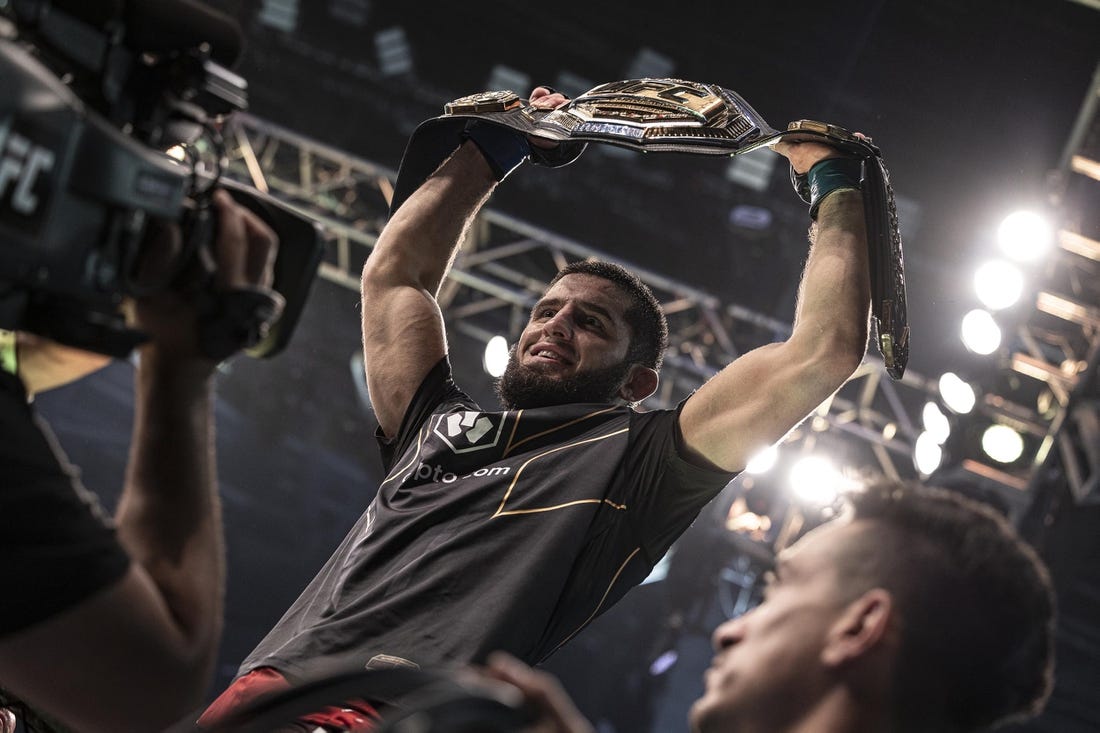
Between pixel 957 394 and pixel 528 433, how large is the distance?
4826mm

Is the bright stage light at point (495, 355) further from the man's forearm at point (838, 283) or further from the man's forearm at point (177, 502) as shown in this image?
the man's forearm at point (177, 502)

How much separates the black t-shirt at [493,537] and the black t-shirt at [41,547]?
754mm

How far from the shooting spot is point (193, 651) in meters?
1.27

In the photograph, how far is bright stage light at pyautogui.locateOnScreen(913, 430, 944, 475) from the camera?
21.4ft

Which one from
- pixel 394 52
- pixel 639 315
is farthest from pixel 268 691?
pixel 394 52

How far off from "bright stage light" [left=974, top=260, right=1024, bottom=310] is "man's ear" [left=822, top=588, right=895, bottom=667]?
217 inches

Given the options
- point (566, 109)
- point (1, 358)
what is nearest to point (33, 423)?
point (1, 358)

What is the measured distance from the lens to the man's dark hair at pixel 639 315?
2951mm

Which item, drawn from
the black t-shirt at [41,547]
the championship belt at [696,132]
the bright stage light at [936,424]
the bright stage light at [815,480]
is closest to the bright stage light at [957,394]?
the bright stage light at [936,424]

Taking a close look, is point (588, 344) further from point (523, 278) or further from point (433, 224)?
point (523, 278)

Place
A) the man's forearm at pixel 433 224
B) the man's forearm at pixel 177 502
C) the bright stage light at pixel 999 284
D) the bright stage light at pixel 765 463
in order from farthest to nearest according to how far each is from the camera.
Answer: the bright stage light at pixel 765 463, the bright stage light at pixel 999 284, the man's forearm at pixel 433 224, the man's forearm at pixel 177 502

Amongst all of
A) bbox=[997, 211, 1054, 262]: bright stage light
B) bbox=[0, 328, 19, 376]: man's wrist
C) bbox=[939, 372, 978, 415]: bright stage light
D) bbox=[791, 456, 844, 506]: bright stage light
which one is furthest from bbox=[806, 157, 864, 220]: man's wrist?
bbox=[791, 456, 844, 506]: bright stage light

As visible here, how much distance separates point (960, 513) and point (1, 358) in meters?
1.36

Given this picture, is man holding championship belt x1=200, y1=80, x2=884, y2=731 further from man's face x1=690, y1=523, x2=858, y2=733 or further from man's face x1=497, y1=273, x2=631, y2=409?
man's face x1=690, y1=523, x2=858, y2=733
